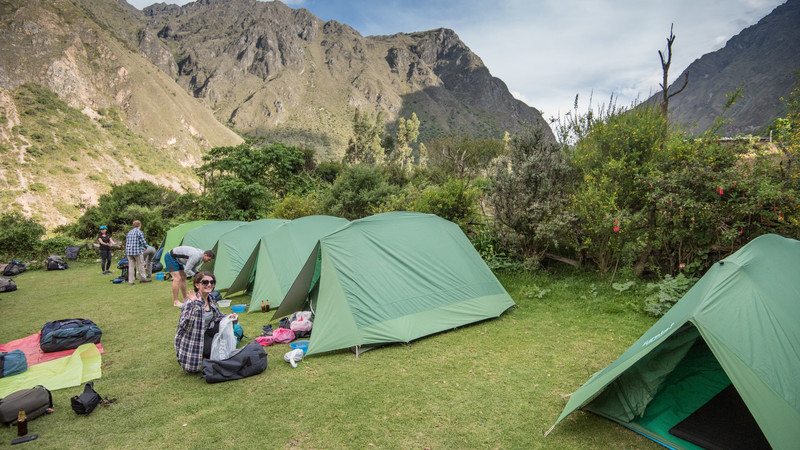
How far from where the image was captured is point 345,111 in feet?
366

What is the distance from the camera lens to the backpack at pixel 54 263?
13805mm

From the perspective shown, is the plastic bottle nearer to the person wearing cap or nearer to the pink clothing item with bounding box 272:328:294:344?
the pink clothing item with bounding box 272:328:294:344

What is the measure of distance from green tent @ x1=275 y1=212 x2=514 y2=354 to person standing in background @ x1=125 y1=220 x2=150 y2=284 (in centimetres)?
709

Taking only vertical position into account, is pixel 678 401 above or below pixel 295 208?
below

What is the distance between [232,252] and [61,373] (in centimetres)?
493

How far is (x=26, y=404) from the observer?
12.2 ft

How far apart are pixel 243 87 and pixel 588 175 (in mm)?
136397

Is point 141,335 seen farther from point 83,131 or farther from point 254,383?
point 83,131

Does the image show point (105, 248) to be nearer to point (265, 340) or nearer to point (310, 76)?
point (265, 340)

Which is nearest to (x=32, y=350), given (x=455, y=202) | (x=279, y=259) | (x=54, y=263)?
(x=279, y=259)

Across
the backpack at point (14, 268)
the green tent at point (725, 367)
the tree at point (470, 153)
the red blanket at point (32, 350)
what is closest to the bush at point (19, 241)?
the backpack at point (14, 268)

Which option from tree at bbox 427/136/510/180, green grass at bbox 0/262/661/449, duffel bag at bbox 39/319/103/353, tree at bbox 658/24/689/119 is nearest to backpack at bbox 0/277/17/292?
green grass at bbox 0/262/661/449

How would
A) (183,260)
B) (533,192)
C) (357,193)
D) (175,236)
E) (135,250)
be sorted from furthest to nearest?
1. (357,193)
2. (175,236)
3. (135,250)
4. (533,192)
5. (183,260)

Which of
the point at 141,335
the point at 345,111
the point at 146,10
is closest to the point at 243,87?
the point at 345,111
